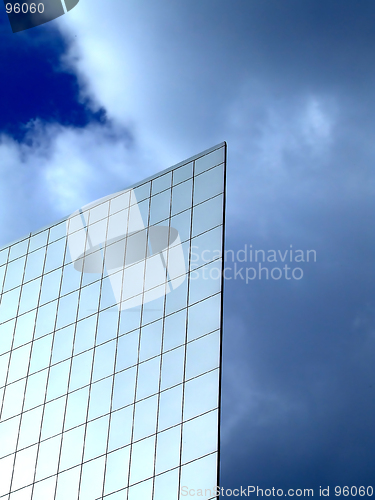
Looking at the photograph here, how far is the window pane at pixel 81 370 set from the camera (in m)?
22.0

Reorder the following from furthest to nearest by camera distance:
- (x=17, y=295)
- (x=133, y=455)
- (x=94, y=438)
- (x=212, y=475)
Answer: (x=17, y=295) → (x=94, y=438) → (x=133, y=455) → (x=212, y=475)

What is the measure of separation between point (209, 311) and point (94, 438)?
664cm

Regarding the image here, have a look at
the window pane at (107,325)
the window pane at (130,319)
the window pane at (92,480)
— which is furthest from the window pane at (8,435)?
the window pane at (130,319)

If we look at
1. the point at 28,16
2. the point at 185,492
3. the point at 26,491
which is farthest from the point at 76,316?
the point at 28,16

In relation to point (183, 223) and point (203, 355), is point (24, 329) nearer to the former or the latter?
point (183, 223)

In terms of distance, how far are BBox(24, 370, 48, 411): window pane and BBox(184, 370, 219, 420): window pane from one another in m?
7.87

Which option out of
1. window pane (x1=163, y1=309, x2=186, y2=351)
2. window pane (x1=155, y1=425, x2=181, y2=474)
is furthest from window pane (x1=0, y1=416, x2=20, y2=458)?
window pane (x1=163, y1=309, x2=186, y2=351)

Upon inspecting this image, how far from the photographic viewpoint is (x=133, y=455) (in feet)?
61.3

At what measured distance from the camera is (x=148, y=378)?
19844 mm

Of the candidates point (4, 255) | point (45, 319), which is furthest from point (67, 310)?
point (4, 255)

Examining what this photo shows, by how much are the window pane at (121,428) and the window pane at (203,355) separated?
114 inches

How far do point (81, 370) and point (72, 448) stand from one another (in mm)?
3106

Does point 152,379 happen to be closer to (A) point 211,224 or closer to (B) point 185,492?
(B) point 185,492

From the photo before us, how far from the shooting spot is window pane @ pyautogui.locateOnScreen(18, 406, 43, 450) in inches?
872
